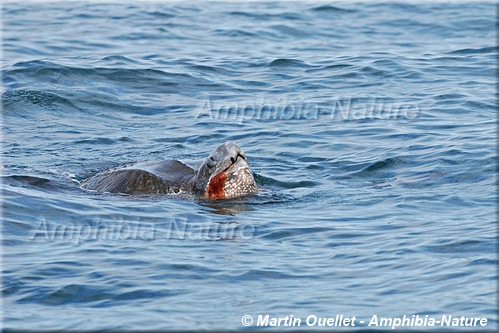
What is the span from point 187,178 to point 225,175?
60 cm

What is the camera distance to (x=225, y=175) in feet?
33.7

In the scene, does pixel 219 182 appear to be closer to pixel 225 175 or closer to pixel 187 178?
pixel 225 175

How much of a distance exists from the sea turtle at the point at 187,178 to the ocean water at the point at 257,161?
0.18 m

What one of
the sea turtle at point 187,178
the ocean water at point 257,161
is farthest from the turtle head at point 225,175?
the ocean water at point 257,161

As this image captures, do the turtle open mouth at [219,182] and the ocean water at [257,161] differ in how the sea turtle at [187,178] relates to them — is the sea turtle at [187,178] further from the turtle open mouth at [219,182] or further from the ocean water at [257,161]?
the ocean water at [257,161]

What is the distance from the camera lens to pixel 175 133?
1428 cm

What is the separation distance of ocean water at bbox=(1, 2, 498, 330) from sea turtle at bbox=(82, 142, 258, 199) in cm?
18

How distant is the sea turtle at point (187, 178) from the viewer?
10.2 m

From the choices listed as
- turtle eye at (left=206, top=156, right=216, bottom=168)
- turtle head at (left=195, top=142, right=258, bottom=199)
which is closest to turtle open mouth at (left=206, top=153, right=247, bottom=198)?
turtle head at (left=195, top=142, right=258, bottom=199)

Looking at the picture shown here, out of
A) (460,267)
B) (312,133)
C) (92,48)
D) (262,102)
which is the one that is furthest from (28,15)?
(460,267)

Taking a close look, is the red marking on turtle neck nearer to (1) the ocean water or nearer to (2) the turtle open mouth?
(2) the turtle open mouth

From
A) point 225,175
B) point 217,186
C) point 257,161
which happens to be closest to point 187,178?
point 217,186

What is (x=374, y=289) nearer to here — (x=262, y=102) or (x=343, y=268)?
(x=343, y=268)

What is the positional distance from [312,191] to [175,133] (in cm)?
376
